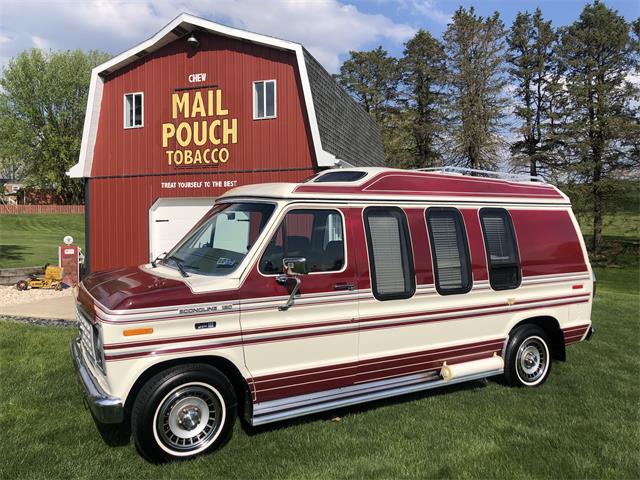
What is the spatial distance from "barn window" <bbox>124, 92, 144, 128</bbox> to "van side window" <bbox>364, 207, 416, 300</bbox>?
1114cm

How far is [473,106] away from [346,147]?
19433mm

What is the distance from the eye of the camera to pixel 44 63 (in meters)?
51.1

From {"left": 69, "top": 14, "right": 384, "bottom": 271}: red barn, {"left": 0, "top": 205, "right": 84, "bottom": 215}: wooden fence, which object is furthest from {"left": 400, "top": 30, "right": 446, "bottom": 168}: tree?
{"left": 0, "top": 205, "right": 84, "bottom": 215}: wooden fence

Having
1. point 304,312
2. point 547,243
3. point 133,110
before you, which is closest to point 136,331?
point 304,312

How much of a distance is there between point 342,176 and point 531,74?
3172 centimetres

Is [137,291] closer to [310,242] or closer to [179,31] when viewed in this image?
[310,242]

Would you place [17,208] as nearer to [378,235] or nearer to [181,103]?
[181,103]

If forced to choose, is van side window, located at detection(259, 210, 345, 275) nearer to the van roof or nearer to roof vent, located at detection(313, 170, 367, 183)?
Result: the van roof

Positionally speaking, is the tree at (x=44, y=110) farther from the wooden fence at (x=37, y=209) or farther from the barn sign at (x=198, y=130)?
the barn sign at (x=198, y=130)

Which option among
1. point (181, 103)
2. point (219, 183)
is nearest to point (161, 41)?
point (181, 103)

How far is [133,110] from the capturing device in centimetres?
1433

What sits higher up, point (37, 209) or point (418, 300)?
point (37, 209)

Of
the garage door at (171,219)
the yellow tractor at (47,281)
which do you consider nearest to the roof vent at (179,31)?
the garage door at (171,219)

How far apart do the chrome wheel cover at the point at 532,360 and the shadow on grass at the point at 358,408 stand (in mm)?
440
